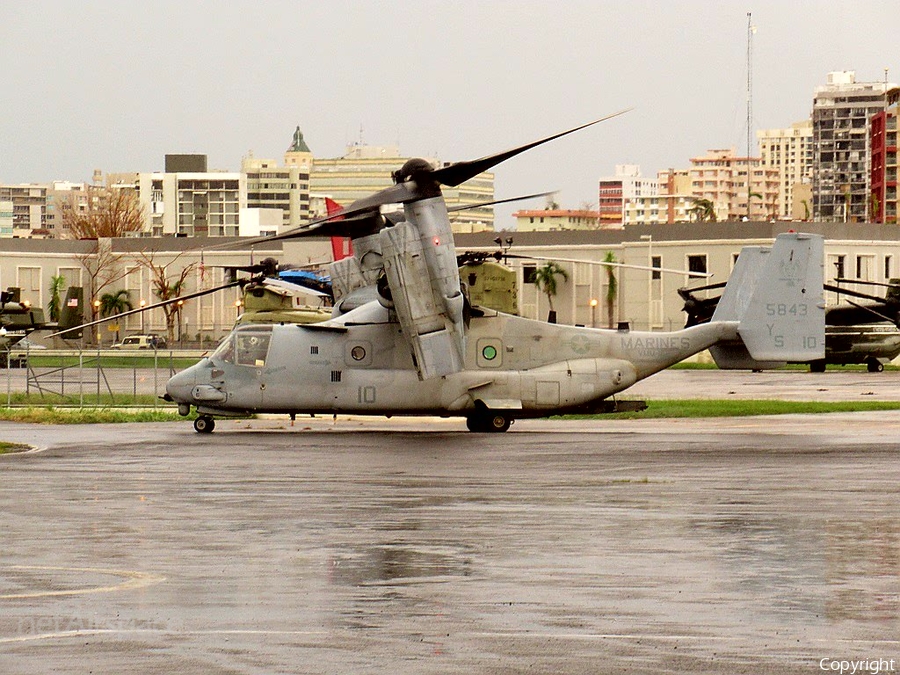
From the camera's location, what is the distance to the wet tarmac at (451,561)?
10.1 metres

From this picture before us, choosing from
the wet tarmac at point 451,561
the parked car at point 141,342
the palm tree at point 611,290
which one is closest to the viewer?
the wet tarmac at point 451,561

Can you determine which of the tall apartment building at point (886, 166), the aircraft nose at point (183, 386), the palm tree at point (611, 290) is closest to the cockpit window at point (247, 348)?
the aircraft nose at point (183, 386)

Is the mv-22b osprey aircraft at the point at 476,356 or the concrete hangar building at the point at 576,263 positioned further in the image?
the concrete hangar building at the point at 576,263

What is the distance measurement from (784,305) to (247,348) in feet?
40.4

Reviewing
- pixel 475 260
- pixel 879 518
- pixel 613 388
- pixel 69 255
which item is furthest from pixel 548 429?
pixel 69 255

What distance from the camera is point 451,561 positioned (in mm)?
14086

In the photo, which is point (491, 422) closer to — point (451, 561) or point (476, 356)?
point (476, 356)

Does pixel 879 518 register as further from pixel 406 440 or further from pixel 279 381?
pixel 279 381

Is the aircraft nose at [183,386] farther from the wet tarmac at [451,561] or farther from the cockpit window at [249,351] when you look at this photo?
the wet tarmac at [451,561]

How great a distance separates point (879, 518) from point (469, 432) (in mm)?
16099

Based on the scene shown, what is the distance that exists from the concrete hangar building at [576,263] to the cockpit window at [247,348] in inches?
1974

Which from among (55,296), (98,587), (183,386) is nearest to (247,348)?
(183,386)

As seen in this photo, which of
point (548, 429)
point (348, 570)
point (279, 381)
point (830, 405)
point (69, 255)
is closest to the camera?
point (348, 570)

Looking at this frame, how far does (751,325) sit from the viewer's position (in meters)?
32.7
